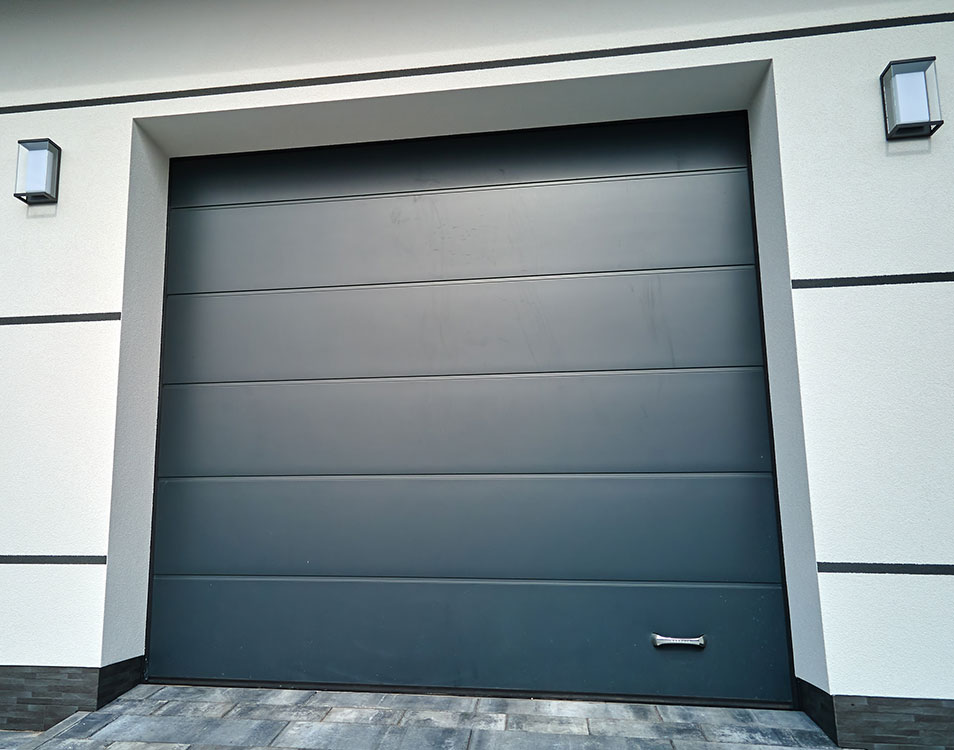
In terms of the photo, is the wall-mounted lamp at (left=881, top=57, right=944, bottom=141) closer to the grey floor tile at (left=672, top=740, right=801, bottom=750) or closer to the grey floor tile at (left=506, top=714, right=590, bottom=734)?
the grey floor tile at (left=672, top=740, right=801, bottom=750)

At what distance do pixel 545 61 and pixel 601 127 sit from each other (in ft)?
1.23

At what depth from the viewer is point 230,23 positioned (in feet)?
7.97

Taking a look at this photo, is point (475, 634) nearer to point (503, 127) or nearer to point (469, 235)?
point (469, 235)

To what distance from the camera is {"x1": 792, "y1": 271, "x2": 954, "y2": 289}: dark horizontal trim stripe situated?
200 centimetres

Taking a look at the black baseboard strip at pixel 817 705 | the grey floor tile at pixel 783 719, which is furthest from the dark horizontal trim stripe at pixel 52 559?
the black baseboard strip at pixel 817 705

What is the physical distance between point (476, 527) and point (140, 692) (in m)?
1.37

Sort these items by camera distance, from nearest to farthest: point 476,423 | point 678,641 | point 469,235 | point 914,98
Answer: point 914,98
point 678,641
point 476,423
point 469,235

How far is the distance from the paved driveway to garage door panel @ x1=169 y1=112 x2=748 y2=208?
76.2 inches

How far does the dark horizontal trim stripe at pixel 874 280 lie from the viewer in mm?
1997

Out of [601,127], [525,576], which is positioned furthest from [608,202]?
[525,576]

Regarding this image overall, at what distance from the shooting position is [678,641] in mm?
2219

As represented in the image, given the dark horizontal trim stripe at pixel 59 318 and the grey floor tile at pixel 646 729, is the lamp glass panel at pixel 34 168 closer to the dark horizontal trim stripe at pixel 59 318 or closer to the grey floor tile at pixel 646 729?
the dark horizontal trim stripe at pixel 59 318

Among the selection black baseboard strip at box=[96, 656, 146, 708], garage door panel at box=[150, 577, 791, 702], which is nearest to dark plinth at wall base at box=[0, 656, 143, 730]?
black baseboard strip at box=[96, 656, 146, 708]

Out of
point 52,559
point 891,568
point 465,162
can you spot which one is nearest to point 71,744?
point 52,559
